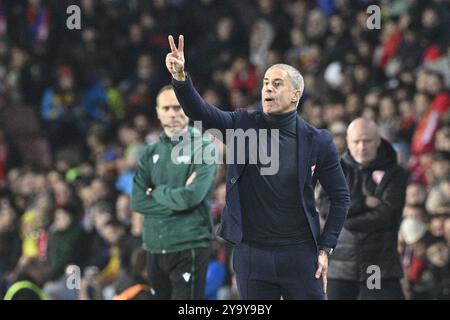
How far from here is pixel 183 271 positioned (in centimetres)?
801

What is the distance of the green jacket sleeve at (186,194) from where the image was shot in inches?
312

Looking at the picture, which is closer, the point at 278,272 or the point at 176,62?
the point at 176,62

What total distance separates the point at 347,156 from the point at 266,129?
185 cm

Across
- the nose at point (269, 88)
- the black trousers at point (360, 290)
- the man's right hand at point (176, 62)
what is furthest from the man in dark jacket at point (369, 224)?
the man's right hand at point (176, 62)

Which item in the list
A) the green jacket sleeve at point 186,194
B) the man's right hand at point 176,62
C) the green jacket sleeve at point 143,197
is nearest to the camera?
the man's right hand at point 176,62

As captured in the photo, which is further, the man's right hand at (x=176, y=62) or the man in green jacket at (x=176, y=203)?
the man in green jacket at (x=176, y=203)

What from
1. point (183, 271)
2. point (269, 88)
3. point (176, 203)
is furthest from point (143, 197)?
point (269, 88)

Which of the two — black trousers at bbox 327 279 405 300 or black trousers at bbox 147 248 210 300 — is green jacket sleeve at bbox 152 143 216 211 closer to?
black trousers at bbox 147 248 210 300

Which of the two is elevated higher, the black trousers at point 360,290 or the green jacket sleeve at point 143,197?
the green jacket sleeve at point 143,197

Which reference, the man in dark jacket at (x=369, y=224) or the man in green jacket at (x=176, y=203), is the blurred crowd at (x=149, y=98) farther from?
the man in dark jacket at (x=369, y=224)

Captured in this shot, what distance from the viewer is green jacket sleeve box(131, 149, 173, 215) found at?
804 cm

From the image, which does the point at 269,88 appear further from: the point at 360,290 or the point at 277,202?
the point at 360,290

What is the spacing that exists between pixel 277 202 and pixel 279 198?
0.03 metres

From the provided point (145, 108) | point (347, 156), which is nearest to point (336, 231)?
point (347, 156)
